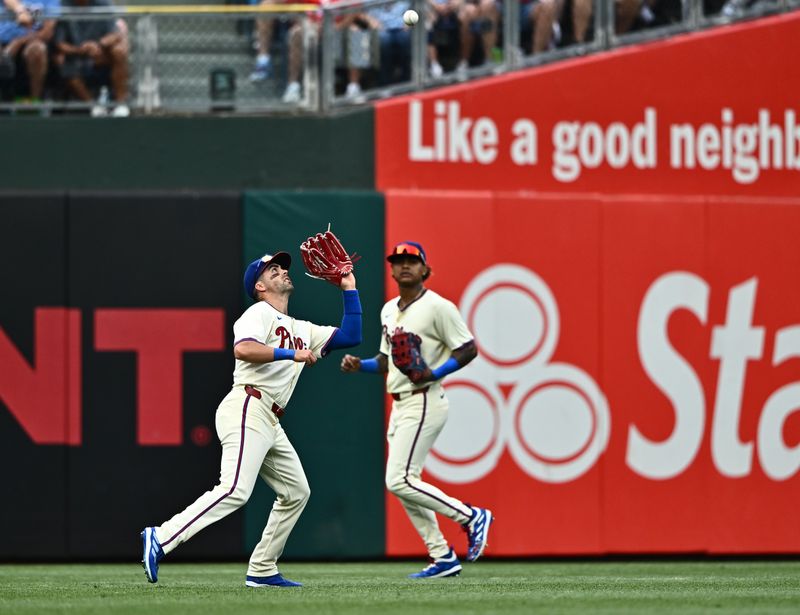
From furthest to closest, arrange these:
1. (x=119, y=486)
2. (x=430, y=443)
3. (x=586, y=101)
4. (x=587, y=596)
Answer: (x=586, y=101)
(x=119, y=486)
(x=430, y=443)
(x=587, y=596)

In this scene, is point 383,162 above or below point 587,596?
above

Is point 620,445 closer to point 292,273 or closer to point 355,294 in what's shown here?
point 292,273

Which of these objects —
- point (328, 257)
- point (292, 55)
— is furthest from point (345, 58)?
point (328, 257)

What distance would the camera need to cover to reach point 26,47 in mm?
11977

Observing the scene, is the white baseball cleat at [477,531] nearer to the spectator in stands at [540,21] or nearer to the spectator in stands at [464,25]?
the spectator in stands at [464,25]

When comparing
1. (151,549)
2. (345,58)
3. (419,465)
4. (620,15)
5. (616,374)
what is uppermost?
(620,15)

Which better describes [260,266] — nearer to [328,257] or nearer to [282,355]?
[328,257]

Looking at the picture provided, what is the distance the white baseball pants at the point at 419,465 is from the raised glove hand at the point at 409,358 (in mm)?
255

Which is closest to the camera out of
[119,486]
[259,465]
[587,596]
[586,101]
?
[587,596]

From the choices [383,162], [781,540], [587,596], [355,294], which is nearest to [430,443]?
[355,294]

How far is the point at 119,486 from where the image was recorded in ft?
37.6

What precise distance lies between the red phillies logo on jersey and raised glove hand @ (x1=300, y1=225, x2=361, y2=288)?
40 centimetres

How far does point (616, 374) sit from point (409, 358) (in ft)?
11.3

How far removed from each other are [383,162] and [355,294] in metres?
3.92
